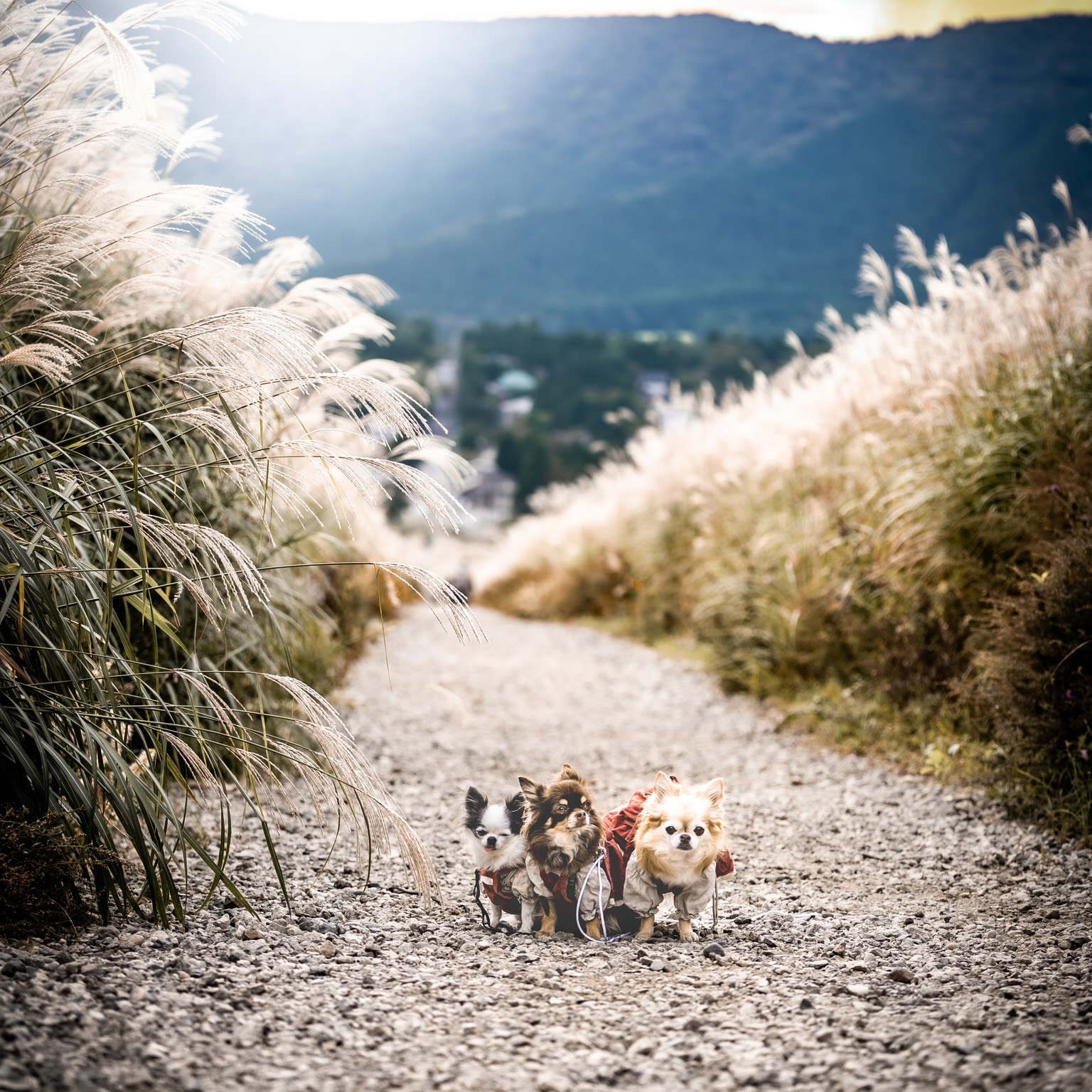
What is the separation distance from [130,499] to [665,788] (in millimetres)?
1656

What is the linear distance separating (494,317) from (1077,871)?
94.8 metres

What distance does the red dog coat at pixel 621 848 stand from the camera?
86.1 inches

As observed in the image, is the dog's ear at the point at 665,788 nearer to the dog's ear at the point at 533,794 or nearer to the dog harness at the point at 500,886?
the dog's ear at the point at 533,794

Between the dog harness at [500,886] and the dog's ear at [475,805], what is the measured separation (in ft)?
0.53

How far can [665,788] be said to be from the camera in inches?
87.0

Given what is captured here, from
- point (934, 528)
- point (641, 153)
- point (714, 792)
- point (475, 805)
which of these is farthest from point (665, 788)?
point (641, 153)

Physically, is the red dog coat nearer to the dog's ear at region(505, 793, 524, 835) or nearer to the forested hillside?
the dog's ear at region(505, 793, 524, 835)

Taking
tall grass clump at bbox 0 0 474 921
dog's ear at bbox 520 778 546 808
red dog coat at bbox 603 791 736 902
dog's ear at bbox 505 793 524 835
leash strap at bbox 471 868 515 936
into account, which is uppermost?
tall grass clump at bbox 0 0 474 921

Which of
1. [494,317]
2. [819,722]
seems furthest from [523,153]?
[819,722]

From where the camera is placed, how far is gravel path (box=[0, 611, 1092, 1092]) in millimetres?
1562

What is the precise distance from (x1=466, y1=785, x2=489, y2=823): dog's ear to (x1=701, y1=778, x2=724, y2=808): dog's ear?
566 mm

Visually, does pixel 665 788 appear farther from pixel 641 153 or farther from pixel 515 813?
pixel 641 153

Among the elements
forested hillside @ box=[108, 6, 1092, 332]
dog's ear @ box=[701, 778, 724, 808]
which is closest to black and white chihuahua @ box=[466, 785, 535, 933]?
dog's ear @ box=[701, 778, 724, 808]

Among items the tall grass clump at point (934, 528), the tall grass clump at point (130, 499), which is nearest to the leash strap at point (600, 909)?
the tall grass clump at point (130, 499)
